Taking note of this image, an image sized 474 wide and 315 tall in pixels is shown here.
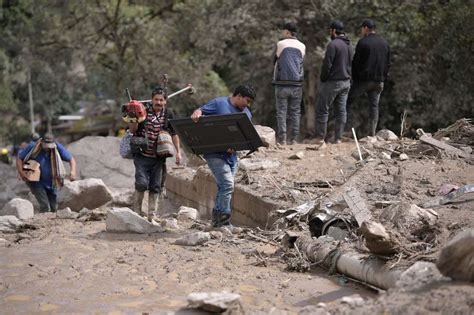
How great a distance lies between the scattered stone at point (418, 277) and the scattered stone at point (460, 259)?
117 millimetres

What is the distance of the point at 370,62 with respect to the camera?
1317 centimetres

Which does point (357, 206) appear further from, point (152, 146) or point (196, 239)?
point (152, 146)

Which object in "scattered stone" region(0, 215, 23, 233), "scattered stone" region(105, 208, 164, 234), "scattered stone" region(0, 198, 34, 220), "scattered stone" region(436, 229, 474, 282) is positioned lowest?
"scattered stone" region(0, 198, 34, 220)

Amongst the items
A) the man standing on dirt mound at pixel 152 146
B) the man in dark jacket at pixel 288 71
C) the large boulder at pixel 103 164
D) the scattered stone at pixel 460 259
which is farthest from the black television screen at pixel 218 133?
the large boulder at pixel 103 164

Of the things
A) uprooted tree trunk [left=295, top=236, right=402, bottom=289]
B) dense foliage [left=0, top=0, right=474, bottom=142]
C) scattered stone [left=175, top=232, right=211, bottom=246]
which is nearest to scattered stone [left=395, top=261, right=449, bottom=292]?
uprooted tree trunk [left=295, top=236, right=402, bottom=289]

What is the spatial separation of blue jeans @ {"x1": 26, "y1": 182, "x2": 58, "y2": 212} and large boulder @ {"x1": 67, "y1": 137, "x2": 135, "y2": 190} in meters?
4.72

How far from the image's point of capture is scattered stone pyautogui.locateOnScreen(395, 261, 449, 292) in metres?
5.63

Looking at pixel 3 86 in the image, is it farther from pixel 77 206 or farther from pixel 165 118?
pixel 165 118

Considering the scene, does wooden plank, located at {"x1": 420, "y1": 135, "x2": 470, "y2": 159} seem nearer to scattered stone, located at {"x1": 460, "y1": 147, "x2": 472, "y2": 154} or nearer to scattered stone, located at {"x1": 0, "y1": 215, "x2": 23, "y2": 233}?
scattered stone, located at {"x1": 460, "y1": 147, "x2": 472, "y2": 154}

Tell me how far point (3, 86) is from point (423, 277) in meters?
26.8

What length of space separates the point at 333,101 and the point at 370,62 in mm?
863

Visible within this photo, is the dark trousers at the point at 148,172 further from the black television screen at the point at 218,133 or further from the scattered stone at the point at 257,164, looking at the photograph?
the scattered stone at the point at 257,164

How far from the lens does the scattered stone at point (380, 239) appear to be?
262 inches

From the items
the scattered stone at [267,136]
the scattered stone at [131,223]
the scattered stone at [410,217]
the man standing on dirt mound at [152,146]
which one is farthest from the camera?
the scattered stone at [267,136]
